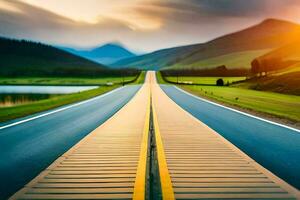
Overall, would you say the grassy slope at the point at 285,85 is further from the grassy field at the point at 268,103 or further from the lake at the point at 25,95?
the lake at the point at 25,95

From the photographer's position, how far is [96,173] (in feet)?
24.4

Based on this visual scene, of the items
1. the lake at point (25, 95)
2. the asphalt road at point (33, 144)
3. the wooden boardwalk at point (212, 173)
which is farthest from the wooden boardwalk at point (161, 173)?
the lake at point (25, 95)

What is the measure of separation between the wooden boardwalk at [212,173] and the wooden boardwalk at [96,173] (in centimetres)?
52

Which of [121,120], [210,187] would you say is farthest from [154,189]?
[121,120]

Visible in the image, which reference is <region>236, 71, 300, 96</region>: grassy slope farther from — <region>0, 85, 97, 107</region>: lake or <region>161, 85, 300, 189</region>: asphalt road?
<region>161, 85, 300, 189</region>: asphalt road

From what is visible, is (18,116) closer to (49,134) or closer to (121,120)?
(121,120)

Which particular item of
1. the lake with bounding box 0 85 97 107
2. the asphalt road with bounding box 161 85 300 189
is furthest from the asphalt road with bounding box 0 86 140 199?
the lake with bounding box 0 85 97 107

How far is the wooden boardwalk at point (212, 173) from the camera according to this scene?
6227 mm

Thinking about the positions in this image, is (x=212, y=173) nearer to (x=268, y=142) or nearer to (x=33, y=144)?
(x=268, y=142)

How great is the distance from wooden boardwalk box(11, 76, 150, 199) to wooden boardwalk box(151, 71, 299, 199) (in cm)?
52

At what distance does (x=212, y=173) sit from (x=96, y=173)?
7.01ft

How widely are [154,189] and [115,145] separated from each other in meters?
4.26

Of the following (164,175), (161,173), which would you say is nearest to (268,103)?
(161,173)

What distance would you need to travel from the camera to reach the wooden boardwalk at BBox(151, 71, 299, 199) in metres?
6.23
